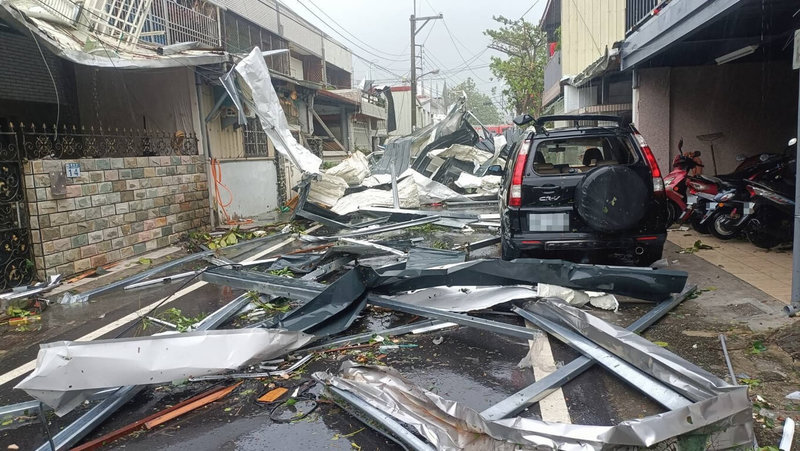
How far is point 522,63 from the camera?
31.5 meters

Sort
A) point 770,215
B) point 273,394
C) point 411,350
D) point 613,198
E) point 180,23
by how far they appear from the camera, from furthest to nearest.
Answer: point 180,23
point 770,215
point 613,198
point 411,350
point 273,394

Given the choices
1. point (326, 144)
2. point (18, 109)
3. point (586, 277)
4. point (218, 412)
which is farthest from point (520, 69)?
point (218, 412)

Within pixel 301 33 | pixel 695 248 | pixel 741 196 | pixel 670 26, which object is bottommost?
pixel 695 248

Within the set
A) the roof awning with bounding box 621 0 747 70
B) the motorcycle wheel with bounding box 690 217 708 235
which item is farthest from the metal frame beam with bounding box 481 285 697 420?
the motorcycle wheel with bounding box 690 217 708 235

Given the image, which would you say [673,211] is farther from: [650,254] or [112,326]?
[112,326]

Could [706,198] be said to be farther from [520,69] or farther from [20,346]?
[520,69]

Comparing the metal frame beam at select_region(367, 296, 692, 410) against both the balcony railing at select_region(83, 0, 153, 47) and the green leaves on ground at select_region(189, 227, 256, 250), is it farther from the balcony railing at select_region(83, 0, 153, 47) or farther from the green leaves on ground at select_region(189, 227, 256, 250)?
the balcony railing at select_region(83, 0, 153, 47)

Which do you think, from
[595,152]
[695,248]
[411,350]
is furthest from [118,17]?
[695,248]

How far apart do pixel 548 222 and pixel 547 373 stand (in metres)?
2.26

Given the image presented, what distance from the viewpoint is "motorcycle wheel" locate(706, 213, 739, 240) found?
8164mm

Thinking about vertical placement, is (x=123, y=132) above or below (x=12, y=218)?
above

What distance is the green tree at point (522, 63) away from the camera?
30953 millimetres

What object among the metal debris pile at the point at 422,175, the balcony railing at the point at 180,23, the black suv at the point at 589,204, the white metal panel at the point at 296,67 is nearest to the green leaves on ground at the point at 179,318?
the black suv at the point at 589,204

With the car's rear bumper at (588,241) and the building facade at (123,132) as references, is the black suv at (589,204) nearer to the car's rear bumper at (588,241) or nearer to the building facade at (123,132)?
the car's rear bumper at (588,241)
